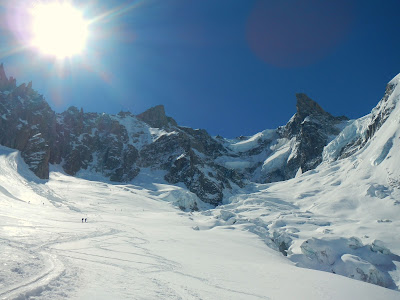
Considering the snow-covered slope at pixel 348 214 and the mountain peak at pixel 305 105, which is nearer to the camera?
the snow-covered slope at pixel 348 214

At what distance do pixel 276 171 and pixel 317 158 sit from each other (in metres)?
42.9

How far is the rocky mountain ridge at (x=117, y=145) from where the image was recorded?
102062mm

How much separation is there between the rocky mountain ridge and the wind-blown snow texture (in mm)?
762

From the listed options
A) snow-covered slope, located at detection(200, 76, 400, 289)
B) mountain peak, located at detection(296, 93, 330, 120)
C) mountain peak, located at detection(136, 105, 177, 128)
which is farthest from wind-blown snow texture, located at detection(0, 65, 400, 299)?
mountain peak, located at detection(136, 105, 177, 128)

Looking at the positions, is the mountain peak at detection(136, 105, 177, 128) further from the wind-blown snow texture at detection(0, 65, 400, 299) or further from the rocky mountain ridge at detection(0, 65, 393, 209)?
the wind-blown snow texture at detection(0, 65, 400, 299)

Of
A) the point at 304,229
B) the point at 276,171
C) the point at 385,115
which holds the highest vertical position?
the point at 276,171

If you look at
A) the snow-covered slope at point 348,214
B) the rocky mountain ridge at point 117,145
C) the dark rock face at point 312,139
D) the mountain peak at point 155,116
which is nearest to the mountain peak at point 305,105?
the dark rock face at point 312,139

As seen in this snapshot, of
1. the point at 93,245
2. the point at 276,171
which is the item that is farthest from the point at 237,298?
the point at 276,171

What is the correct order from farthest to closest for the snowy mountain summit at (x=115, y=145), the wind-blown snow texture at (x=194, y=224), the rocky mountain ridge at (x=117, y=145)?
the snowy mountain summit at (x=115, y=145)
the rocky mountain ridge at (x=117, y=145)
the wind-blown snow texture at (x=194, y=224)

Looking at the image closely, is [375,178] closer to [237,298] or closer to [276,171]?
[237,298]

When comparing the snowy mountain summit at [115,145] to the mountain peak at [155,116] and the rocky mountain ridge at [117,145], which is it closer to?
the rocky mountain ridge at [117,145]

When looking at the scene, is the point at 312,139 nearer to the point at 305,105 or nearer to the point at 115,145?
the point at 305,105

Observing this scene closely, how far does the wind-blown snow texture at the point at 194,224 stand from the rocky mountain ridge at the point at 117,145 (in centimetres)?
76

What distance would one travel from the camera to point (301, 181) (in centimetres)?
9238
